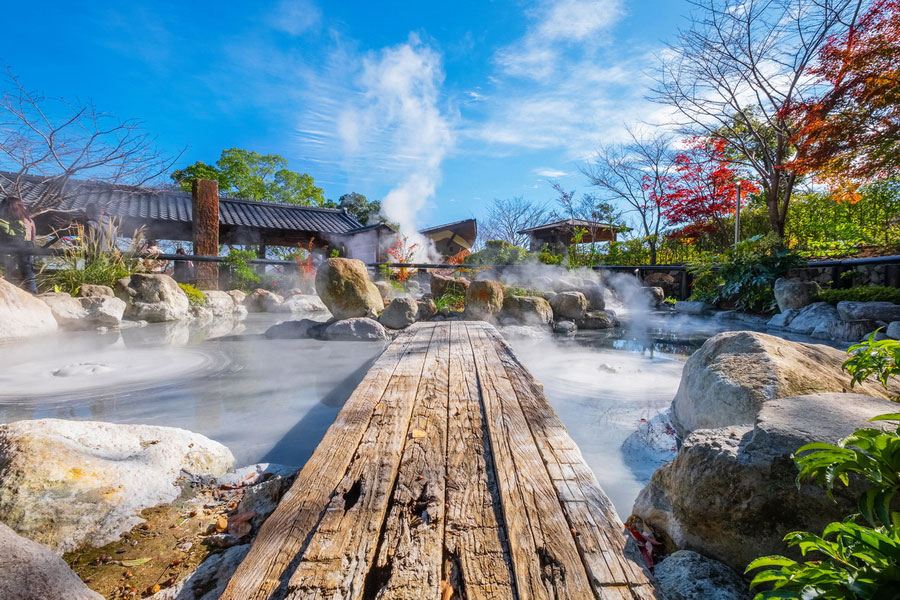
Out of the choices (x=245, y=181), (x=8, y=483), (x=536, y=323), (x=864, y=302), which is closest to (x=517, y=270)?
(x=536, y=323)

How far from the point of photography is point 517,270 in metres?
10.8

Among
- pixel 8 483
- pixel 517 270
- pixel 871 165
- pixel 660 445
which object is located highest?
pixel 871 165

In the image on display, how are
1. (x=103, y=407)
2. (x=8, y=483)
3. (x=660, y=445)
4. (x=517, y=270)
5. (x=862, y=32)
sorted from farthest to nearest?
(x=517, y=270) → (x=862, y=32) → (x=103, y=407) → (x=660, y=445) → (x=8, y=483)

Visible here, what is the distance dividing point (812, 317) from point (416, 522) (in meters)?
8.12

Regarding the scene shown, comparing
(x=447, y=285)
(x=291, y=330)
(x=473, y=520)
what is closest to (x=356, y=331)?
(x=291, y=330)

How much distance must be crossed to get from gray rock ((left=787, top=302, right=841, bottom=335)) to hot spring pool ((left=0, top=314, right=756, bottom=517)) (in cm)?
225

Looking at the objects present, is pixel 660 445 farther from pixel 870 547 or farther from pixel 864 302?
pixel 864 302

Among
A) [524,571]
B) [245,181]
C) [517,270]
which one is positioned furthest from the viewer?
[245,181]

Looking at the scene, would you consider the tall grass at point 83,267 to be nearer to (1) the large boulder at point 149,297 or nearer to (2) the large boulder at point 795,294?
(1) the large boulder at point 149,297

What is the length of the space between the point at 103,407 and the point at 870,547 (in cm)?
387

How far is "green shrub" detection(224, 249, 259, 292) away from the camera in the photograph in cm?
1055

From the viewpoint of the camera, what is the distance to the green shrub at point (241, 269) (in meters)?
10.5

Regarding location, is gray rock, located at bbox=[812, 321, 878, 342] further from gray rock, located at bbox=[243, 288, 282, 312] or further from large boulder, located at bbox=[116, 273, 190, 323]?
large boulder, located at bbox=[116, 273, 190, 323]

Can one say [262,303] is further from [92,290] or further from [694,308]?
[694,308]
